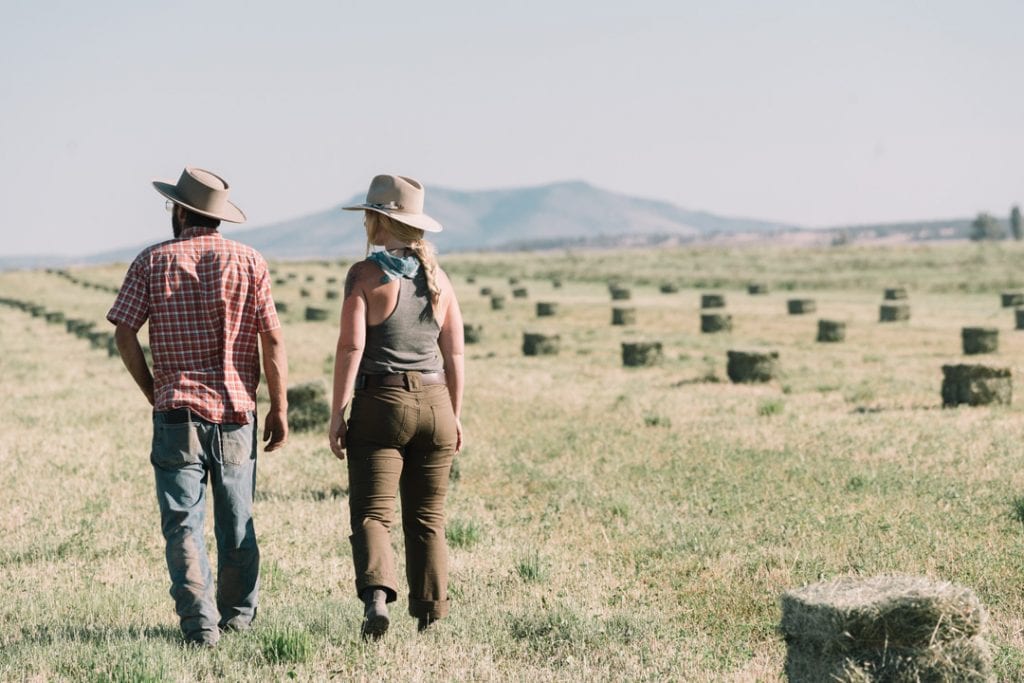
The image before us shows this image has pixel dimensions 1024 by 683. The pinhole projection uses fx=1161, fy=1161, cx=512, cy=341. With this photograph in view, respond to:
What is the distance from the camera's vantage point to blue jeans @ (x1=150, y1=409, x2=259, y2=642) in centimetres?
594

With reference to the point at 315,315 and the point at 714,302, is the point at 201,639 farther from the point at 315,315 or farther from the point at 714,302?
the point at 714,302

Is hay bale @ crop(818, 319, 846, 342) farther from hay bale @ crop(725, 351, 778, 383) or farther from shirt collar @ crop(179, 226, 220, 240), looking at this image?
shirt collar @ crop(179, 226, 220, 240)

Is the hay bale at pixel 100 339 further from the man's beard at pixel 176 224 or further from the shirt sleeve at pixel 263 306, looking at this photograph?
the shirt sleeve at pixel 263 306

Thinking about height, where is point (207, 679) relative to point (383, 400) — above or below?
below

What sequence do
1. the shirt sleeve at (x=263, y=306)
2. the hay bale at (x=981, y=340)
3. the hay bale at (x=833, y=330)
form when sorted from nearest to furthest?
the shirt sleeve at (x=263, y=306)
the hay bale at (x=981, y=340)
the hay bale at (x=833, y=330)

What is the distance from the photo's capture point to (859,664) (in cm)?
480

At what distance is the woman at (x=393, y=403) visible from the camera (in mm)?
5941

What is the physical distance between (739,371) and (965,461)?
25.7 ft

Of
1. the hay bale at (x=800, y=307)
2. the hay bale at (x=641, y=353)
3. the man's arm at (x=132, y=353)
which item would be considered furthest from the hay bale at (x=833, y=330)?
the man's arm at (x=132, y=353)

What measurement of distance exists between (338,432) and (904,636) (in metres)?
2.92

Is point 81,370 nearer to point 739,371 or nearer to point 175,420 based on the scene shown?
point 739,371

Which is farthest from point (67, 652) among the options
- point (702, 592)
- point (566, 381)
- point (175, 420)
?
point (566, 381)

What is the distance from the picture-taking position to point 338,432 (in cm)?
605

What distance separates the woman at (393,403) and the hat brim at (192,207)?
0.70 m
